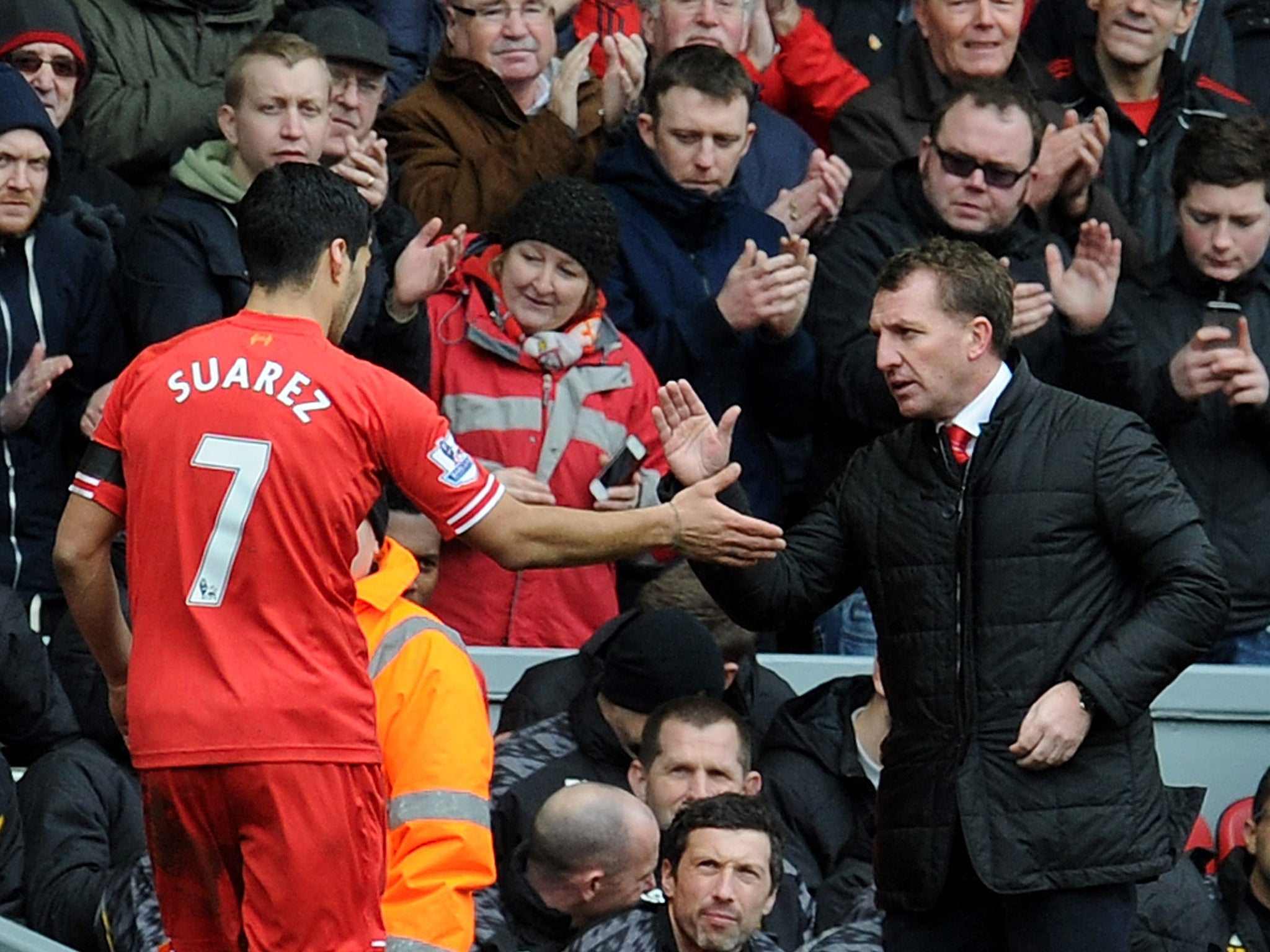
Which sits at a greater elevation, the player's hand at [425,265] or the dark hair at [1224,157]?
the dark hair at [1224,157]

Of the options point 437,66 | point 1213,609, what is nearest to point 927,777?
point 1213,609

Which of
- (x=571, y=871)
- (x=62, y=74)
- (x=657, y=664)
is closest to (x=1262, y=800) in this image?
(x=657, y=664)

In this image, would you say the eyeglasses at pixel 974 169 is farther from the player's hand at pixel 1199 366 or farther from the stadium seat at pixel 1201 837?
the stadium seat at pixel 1201 837

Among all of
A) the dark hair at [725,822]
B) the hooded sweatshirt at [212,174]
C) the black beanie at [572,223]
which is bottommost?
the dark hair at [725,822]

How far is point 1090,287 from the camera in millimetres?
8227

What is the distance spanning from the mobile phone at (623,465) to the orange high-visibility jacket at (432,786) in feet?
8.38

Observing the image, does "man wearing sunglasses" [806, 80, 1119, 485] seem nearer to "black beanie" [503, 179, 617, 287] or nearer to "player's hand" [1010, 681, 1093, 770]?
"black beanie" [503, 179, 617, 287]

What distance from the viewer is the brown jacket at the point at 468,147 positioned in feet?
28.1

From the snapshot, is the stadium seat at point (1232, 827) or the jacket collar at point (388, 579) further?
the stadium seat at point (1232, 827)

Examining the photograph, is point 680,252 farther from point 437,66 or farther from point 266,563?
point 266,563

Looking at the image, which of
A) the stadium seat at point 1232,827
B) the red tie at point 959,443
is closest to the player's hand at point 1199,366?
the stadium seat at point 1232,827

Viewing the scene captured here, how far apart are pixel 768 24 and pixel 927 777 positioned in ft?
14.9

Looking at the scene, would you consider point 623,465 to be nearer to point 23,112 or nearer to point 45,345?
point 45,345

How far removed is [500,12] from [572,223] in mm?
1086
